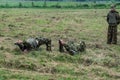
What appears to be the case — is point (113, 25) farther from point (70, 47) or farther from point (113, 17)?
point (70, 47)

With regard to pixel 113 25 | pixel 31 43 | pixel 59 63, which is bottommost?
pixel 59 63

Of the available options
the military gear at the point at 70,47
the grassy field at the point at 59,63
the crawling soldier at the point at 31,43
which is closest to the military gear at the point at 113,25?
the grassy field at the point at 59,63

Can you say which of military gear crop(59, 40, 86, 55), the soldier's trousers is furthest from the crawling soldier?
the soldier's trousers

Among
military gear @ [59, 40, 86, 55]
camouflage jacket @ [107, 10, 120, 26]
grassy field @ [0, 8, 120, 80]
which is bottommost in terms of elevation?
grassy field @ [0, 8, 120, 80]

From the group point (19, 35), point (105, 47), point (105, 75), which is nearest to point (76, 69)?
point (105, 75)

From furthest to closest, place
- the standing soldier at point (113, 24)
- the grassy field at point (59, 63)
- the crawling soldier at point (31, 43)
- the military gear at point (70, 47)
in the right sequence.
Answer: the standing soldier at point (113, 24), the military gear at point (70, 47), the crawling soldier at point (31, 43), the grassy field at point (59, 63)

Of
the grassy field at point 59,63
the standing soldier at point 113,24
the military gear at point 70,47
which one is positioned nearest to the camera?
the grassy field at point 59,63

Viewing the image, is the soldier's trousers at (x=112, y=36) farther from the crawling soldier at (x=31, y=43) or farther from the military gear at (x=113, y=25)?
the crawling soldier at (x=31, y=43)

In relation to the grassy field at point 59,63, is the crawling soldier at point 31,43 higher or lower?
higher

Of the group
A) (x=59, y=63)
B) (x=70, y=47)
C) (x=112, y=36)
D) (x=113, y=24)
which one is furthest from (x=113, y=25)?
(x=59, y=63)

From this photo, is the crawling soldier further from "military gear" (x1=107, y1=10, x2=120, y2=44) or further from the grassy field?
"military gear" (x1=107, y1=10, x2=120, y2=44)

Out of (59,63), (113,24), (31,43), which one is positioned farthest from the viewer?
(113,24)

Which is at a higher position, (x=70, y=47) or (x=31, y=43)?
(x=31, y=43)

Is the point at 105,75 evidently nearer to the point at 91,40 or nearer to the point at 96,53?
the point at 96,53
